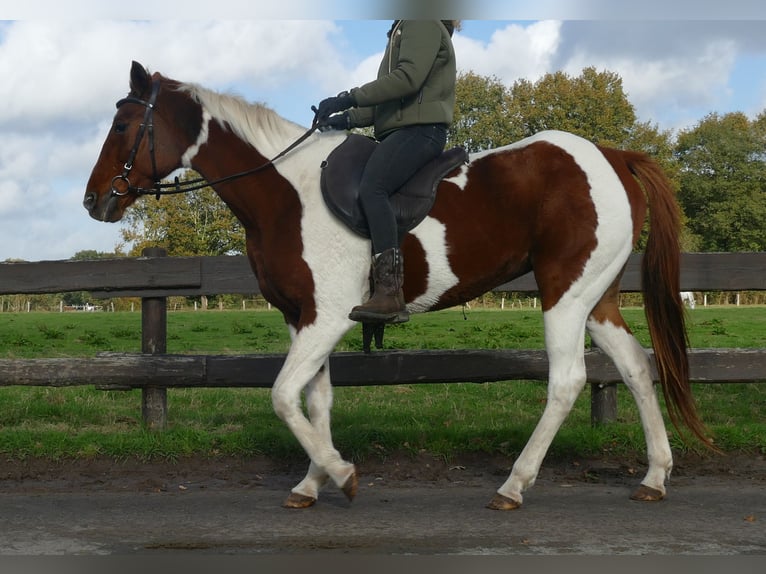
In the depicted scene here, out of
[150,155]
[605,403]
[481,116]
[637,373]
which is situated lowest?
[605,403]

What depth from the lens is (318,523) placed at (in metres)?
4.79

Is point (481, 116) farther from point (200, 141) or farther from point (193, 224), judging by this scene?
point (200, 141)

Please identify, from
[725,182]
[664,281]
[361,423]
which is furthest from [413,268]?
[725,182]

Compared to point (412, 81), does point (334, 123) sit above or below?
below

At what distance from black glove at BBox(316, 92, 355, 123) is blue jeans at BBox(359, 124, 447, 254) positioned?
0.34m

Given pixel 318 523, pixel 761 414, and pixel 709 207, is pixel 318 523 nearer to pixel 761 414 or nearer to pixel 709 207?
pixel 761 414

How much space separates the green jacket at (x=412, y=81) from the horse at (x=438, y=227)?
0.38 m

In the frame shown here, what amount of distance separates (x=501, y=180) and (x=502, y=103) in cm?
5295

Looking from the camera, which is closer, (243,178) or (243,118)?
(243,178)

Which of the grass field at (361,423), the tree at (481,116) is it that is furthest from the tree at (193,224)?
the grass field at (361,423)

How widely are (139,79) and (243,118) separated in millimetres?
711

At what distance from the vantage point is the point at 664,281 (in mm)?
6027

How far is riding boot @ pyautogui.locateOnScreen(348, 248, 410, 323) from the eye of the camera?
17.2 ft

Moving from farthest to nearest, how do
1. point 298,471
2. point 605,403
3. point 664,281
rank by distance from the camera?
1. point 605,403
2. point 298,471
3. point 664,281
